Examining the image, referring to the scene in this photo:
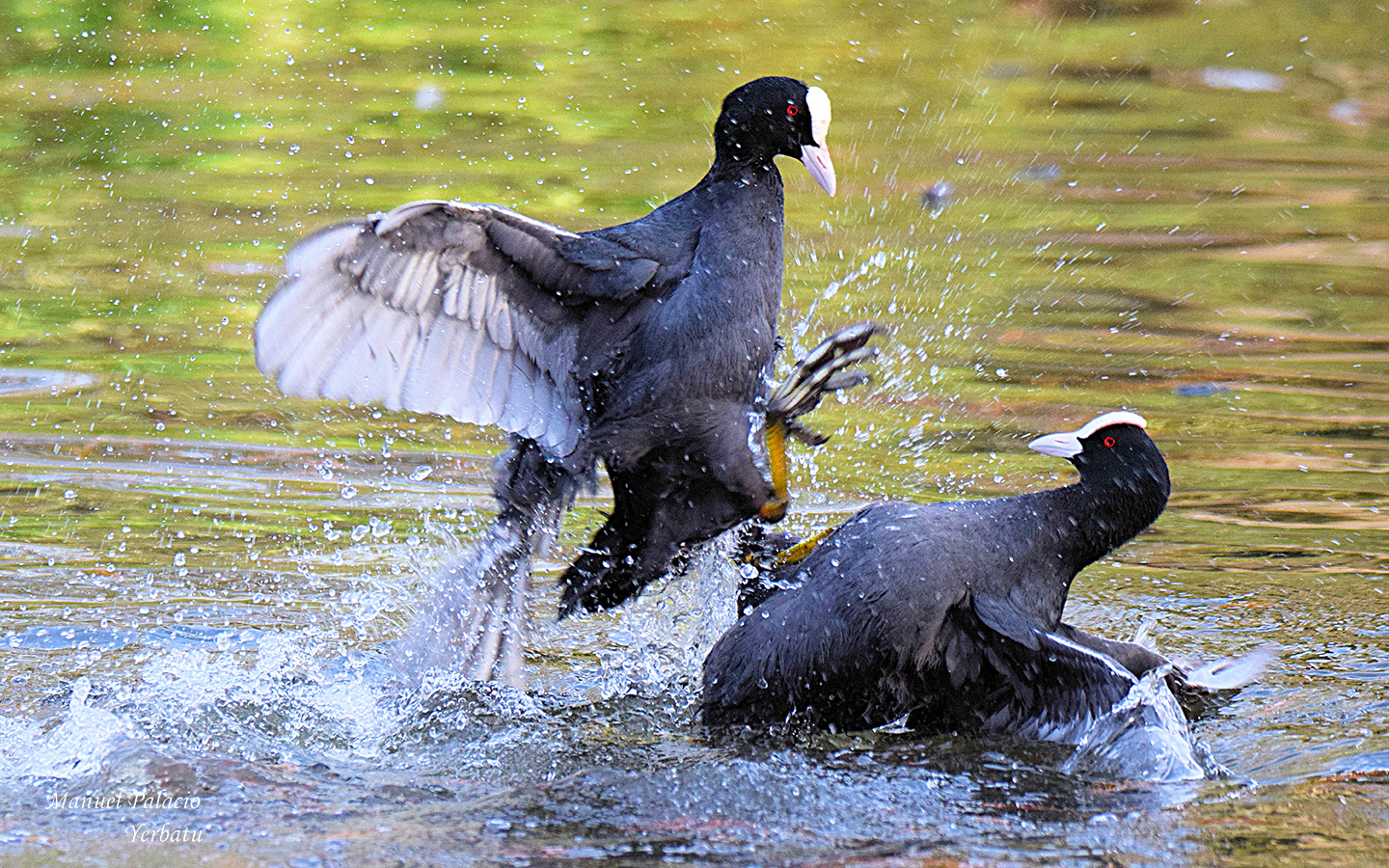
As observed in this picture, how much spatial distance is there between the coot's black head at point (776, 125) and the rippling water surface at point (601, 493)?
110cm

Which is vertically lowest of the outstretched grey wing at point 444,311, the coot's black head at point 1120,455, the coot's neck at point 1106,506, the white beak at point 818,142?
the coot's neck at point 1106,506

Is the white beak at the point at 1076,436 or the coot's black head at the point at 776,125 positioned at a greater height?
the coot's black head at the point at 776,125

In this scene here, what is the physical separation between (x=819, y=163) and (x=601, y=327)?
67cm

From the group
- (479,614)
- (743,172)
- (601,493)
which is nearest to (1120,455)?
(743,172)

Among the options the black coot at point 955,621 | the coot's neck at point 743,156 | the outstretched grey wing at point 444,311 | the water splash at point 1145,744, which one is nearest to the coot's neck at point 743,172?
the coot's neck at point 743,156

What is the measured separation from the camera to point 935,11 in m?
11.5

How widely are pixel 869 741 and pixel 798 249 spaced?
12.3ft

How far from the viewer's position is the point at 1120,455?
397 centimetres

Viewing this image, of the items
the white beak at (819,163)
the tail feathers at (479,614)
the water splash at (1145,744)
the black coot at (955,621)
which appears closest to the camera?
the water splash at (1145,744)

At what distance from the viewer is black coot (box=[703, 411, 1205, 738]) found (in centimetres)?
377

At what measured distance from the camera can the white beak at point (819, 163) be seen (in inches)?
162

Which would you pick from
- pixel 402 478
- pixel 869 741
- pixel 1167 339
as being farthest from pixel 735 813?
pixel 1167 339

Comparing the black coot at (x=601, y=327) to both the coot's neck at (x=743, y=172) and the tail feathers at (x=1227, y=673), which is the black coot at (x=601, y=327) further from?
the tail feathers at (x=1227, y=673)

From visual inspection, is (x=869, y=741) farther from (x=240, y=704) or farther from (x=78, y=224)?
(x=78, y=224)
